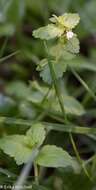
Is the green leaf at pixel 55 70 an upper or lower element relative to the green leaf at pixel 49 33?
lower

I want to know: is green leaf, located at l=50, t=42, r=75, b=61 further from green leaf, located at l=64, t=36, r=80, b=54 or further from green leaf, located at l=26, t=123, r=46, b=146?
A: green leaf, located at l=26, t=123, r=46, b=146

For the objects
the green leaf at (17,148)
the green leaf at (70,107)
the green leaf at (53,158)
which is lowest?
the green leaf at (53,158)

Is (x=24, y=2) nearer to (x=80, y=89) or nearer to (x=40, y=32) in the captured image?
(x=80, y=89)

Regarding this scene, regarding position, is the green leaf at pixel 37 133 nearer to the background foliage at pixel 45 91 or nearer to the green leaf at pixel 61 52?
the background foliage at pixel 45 91

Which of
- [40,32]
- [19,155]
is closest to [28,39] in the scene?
[40,32]

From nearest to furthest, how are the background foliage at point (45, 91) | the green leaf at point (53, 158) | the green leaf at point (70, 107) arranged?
1. the green leaf at point (53, 158)
2. the background foliage at point (45, 91)
3. the green leaf at point (70, 107)

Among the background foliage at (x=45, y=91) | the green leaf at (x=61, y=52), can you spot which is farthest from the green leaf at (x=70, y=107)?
the green leaf at (x=61, y=52)

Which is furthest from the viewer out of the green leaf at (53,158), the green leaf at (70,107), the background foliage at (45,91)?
the green leaf at (70,107)
